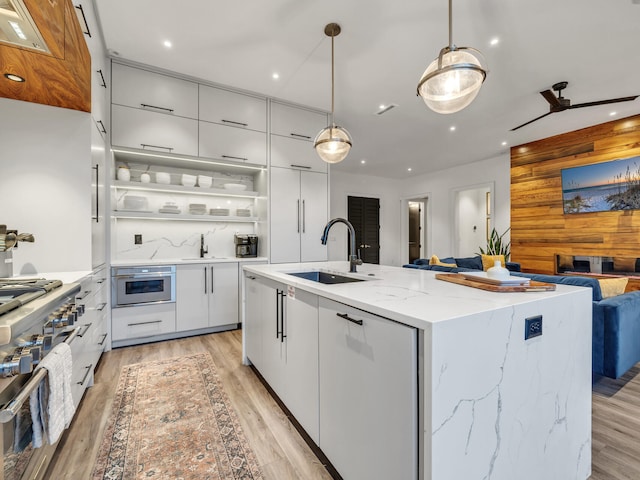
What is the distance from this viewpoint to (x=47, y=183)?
6.74ft

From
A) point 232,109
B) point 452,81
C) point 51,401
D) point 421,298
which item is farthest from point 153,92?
point 421,298

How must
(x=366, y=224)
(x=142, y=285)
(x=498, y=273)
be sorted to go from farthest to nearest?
(x=366, y=224)
(x=142, y=285)
(x=498, y=273)

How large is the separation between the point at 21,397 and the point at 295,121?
12.5 ft

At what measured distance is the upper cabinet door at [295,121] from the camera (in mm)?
3855

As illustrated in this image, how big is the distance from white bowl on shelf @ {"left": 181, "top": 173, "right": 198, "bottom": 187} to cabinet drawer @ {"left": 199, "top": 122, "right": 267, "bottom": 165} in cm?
35

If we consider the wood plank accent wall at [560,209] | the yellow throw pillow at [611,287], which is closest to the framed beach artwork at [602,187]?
the wood plank accent wall at [560,209]

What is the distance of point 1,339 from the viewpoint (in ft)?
2.67

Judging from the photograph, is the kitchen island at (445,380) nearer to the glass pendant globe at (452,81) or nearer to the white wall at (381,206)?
the glass pendant globe at (452,81)

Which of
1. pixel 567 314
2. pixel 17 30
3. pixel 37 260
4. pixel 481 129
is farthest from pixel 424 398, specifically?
pixel 481 129

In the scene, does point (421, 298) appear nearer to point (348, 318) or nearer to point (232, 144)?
point (348, 318)

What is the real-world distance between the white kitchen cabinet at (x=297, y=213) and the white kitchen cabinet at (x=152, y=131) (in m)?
1.04

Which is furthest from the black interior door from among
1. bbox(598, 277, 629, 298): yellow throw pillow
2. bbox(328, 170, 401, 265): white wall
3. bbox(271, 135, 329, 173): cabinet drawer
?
bbox(598, 277, 629, 298): yellow throw pillow

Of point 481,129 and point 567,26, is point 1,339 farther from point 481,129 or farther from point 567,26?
point 481,129

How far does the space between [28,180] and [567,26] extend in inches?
170
